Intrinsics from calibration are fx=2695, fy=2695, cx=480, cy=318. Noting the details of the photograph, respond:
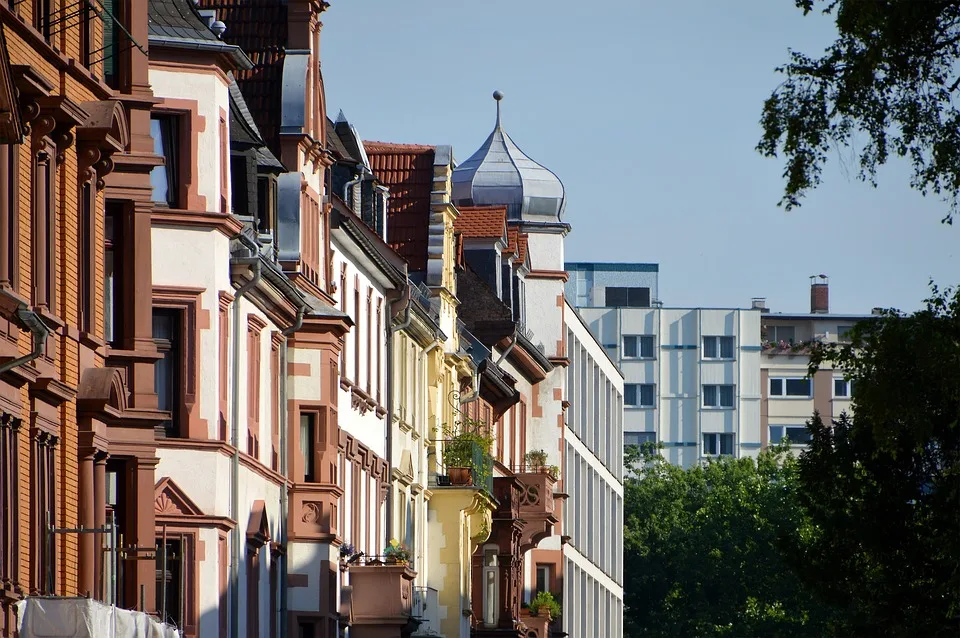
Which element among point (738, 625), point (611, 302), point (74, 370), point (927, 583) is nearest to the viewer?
point (74, 370)

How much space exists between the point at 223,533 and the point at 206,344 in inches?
104

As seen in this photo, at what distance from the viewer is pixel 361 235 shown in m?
47.1

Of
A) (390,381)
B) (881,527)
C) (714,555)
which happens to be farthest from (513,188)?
(714,555)

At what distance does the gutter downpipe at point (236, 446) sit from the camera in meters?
37.6

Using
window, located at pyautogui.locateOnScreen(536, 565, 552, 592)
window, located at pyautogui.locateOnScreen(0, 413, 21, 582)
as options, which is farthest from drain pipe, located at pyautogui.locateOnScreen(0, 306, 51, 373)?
window, located at pyautogui.locateOnScreen(536, 565, 552, 592)

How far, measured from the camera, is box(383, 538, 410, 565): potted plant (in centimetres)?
4759

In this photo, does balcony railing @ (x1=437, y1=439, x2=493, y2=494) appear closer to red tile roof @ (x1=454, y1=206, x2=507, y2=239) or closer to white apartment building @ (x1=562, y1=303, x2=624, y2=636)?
red tile roof @ (x1=454, y1=206, x2=507, y2=239)

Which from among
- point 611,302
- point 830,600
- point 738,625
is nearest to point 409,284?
point 830,600

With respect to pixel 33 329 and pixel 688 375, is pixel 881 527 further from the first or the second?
pixel 688 375

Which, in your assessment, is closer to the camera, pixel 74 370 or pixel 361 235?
pixel 74 370

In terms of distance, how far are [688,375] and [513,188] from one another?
86945mm

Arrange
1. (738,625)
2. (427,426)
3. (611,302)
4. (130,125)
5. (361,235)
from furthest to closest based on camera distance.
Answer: (611,302)
(738,625)
(427,426)
(361,235)
(130,125)

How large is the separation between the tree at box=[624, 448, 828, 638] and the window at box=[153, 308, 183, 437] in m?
75.2

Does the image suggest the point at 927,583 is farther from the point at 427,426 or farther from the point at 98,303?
the point at 98,303
